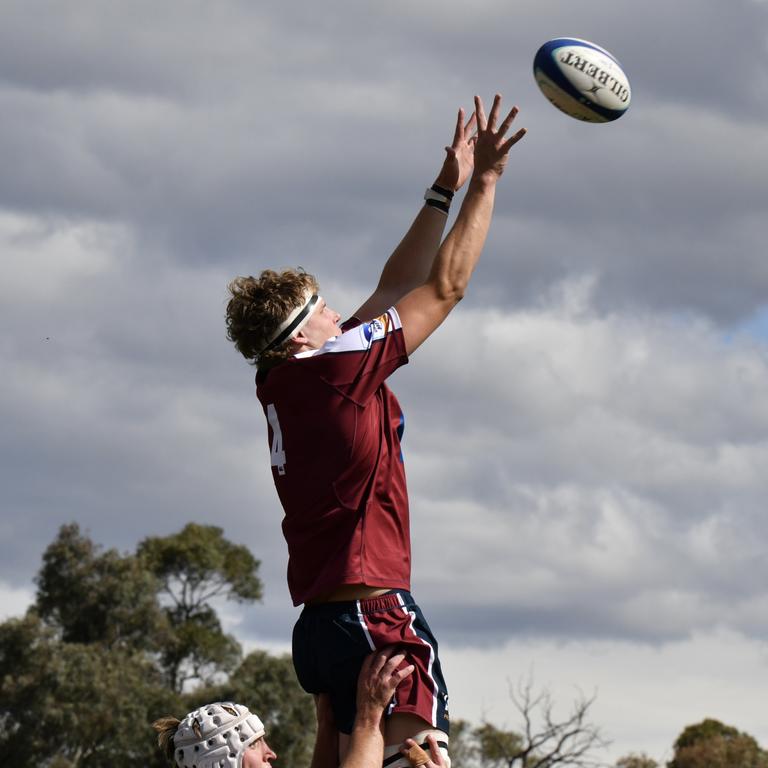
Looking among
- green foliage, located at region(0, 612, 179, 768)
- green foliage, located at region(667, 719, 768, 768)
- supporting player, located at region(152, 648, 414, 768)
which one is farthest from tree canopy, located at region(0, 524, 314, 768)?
supporting player, located at region(152, 648, 414, 768)

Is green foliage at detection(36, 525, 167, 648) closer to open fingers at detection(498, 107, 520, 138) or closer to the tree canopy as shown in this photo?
the tree canopy

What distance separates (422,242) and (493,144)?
897mm

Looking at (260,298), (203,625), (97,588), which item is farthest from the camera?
(203,625)

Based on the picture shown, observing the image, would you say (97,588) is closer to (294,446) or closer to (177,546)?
(177,546)

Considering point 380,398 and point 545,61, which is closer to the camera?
point 380,398

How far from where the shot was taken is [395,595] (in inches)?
275

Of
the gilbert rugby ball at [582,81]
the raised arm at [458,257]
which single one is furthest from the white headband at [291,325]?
the gilbert rugby ball at [582,81]

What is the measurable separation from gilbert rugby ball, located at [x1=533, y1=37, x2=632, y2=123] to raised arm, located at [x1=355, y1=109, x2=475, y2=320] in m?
0.96

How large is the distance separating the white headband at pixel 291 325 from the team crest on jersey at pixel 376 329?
0.31 m

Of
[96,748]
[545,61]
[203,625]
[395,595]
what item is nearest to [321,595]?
[395,595]

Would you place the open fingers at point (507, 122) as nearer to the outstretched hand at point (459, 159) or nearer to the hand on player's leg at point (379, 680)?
the outstretched hand at point (459, 159)

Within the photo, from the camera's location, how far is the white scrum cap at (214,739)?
7414 millimetres

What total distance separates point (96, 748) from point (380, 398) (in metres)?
48.0

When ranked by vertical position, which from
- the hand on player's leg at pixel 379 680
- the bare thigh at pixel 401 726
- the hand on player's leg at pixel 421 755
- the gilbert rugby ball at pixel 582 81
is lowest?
the hand on player's leg at pixel 421 755
